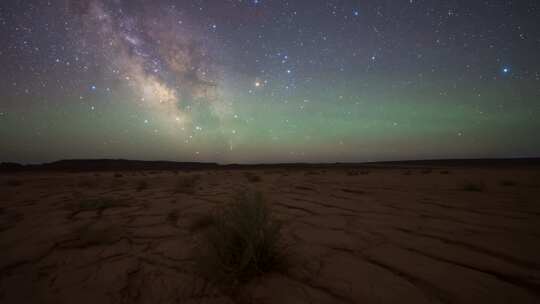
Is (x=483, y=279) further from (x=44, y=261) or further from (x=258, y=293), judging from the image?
(x=44, y=261)

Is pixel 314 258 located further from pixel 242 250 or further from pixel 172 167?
pixel 172 167

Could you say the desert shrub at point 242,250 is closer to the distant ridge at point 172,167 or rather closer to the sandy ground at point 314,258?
the sandy ground at point 314,258

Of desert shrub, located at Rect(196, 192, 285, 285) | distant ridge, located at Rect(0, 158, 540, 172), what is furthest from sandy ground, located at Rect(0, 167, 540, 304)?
distant ridge, located at Rect(0, 158, 540, 172)

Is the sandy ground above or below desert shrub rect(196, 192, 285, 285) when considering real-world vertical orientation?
below

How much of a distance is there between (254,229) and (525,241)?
7.47 ft

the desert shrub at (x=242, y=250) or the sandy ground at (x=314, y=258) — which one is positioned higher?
the desert shrub at (x=242, y=250)

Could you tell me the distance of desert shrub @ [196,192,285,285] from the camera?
144cm

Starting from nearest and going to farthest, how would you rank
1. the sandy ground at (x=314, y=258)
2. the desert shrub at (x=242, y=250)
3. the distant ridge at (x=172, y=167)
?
the sandy ground at (x=314, y=258) < the desert shrub at (x=242, y=250) < the distant ridge at (x=172, y=167)

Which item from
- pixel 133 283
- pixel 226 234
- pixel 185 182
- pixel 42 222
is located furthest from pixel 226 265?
pixel 185 182

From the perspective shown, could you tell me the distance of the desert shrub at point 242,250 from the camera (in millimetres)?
1443

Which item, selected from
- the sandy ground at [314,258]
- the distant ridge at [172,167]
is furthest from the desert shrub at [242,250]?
the distant ridge at [172,167]

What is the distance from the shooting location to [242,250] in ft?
5.19

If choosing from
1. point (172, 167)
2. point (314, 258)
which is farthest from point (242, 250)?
point (172, 167)

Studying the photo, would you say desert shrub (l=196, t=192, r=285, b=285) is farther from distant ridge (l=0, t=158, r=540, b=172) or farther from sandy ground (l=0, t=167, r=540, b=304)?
distant ridge (l=0, t=158, r=540, b=172)
